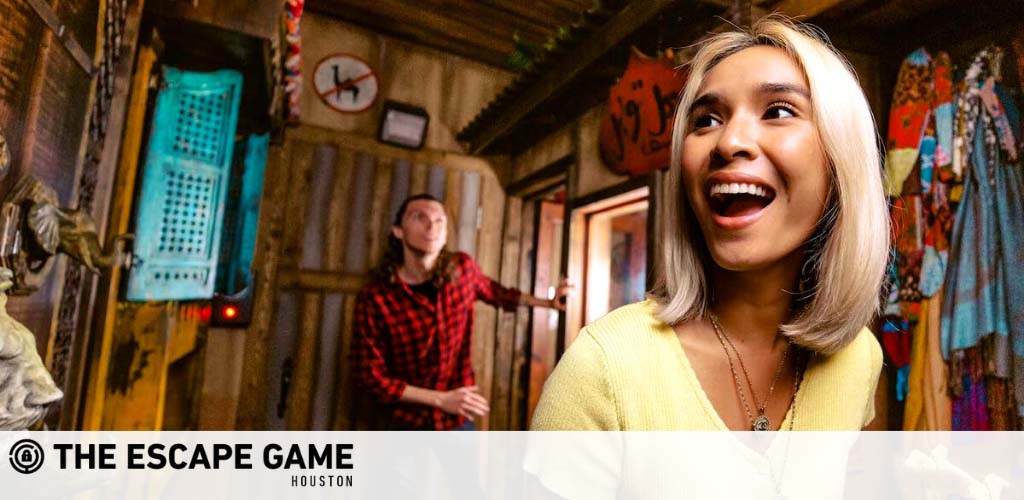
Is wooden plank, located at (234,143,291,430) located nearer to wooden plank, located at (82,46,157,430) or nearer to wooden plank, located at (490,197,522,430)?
wooden plank, located at (82,46,157,430)

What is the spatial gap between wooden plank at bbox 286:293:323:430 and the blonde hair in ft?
6.95

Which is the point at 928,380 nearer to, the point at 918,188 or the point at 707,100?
the point at 918,188

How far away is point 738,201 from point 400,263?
197 cm

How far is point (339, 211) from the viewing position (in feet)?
8.31

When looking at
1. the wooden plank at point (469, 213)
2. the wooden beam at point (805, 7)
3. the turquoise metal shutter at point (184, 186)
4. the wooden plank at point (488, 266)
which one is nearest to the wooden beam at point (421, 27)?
the turquoise metal shutter at point (184, 186)

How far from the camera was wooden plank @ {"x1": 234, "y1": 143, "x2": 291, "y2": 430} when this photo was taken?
2264 millimetres

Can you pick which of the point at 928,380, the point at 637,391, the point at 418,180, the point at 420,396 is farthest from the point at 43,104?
the point at 928,380

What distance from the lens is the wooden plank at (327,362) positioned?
96.3 inches

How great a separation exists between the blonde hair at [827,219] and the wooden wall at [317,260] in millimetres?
1973

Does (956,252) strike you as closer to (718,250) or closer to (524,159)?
(718,250)

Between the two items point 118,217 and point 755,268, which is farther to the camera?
point 118,217

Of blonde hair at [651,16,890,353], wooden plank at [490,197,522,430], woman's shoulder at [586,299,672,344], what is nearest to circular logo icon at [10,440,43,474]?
woman's shoulder at [586,299,672,344]

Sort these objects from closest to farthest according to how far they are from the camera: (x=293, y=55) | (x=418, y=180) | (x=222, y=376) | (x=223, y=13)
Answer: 1. (x=223, y=13)
2. (x=293, y=55)
3. (x=222, y=376)
4. (x=418, y=180)

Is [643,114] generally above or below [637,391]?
above
